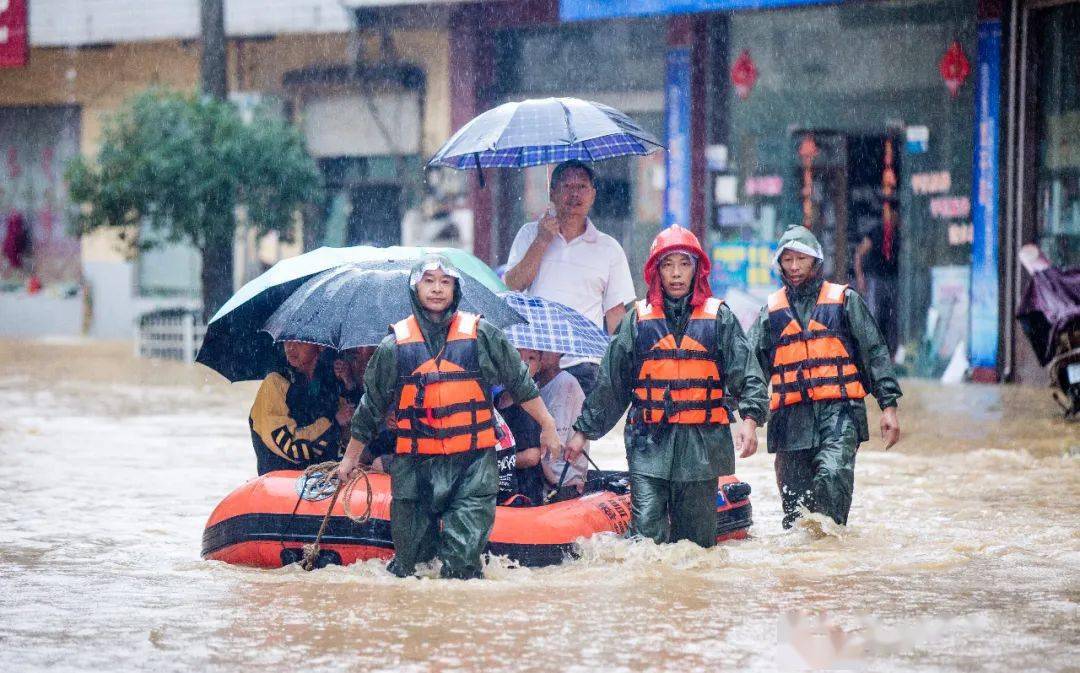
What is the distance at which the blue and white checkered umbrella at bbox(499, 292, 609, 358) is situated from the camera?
7453 millimetres

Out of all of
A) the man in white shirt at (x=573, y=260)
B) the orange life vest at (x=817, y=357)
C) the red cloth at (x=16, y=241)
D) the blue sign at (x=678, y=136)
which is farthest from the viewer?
the red cloth at (x=16, y=241)

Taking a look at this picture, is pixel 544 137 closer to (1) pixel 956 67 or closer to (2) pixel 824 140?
(1) pixel 956 67

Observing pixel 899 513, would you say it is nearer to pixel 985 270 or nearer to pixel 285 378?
pixel 285 378

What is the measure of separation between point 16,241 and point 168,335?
6.20 m

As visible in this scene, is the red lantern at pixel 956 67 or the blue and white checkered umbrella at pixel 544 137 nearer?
the blue and white checkered umbrella at pixel 544 137

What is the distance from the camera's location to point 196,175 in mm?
18609

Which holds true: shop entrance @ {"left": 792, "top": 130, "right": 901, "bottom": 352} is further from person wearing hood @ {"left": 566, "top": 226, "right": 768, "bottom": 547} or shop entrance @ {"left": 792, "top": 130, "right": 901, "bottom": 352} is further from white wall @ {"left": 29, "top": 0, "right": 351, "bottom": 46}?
person wearing hood @ {"left": 566, "top": 226, "right": 768, "bottom": 547}

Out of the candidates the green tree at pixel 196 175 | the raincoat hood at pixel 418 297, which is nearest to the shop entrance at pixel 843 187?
the green tree at pixel 196 175

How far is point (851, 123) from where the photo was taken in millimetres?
17703

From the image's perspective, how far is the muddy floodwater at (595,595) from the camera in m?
5.61

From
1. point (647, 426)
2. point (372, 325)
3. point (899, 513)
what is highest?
point (372, 325)

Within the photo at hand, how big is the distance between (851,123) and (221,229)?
7585 mm

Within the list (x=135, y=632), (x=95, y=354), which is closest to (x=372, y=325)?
(x=135, y=632)

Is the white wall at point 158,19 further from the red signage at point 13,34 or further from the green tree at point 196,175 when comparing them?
the green tree at point 196,175
